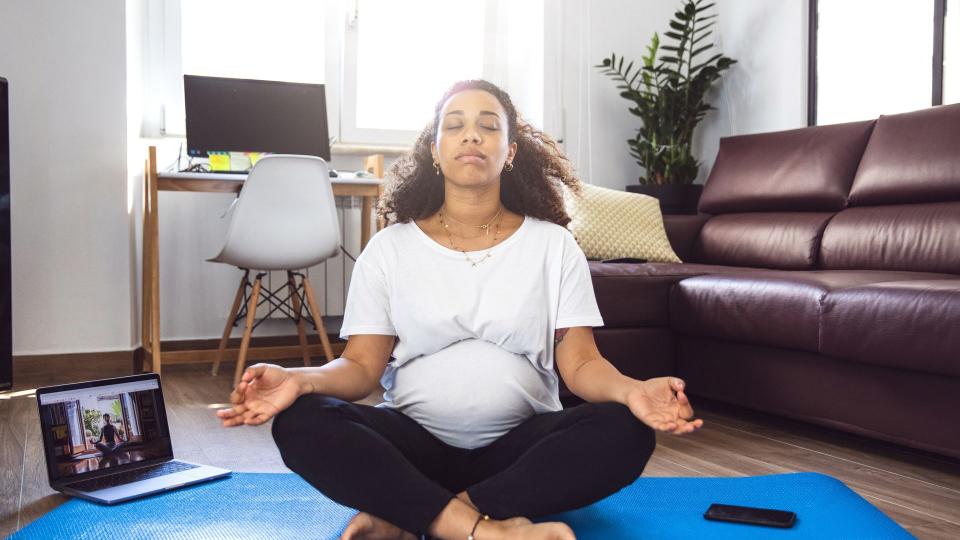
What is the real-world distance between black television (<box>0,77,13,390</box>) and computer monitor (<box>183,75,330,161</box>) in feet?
2.68

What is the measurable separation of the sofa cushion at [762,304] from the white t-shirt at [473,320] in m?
0.94

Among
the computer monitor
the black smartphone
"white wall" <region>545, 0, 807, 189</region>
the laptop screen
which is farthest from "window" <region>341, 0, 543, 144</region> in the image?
the black smartphone

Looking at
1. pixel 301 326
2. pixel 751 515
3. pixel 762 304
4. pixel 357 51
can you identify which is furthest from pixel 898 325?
pixel 357 51

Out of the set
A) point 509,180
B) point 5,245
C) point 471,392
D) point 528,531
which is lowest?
point 528,531

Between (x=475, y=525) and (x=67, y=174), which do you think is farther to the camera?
(x=67, y=174)

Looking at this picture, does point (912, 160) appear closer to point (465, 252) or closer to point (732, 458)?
point (732, 458)

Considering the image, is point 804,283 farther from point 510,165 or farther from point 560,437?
point 560,437

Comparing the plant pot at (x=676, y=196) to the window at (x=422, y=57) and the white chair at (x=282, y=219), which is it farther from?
the white chair at (x=282, y=219)

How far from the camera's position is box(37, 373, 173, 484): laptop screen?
1839 millimetres

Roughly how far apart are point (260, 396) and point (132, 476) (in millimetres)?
Result: 742

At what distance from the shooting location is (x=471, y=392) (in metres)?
1.51

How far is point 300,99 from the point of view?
3.74m

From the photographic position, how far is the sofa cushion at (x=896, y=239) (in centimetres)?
258

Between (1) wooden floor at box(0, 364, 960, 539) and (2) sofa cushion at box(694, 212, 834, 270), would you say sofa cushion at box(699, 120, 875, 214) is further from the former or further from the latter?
(1) wooden floor at box(0, 364, 960, 539)
